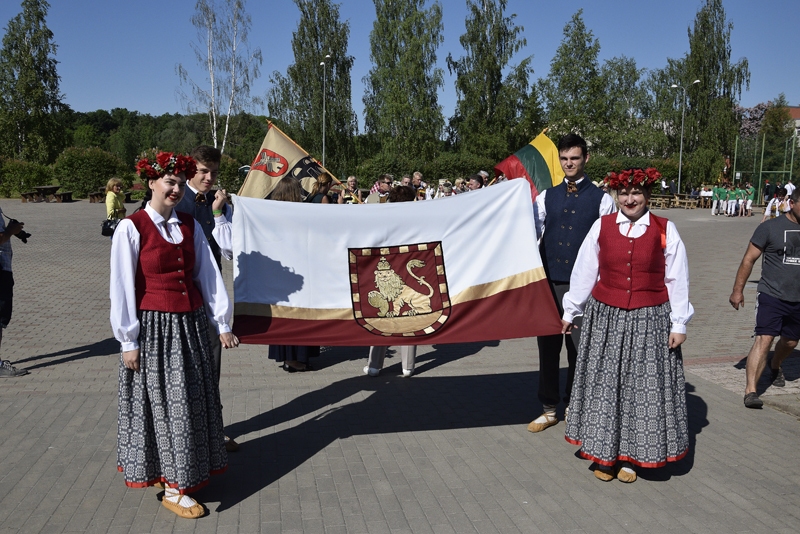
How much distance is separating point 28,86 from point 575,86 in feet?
123

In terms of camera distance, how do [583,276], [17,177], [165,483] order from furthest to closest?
[17,177] < [583,276] < [165,483]

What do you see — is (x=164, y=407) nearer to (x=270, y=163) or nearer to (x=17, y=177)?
(x=270, y=163)

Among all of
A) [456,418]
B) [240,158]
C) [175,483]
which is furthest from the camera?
[240,158]

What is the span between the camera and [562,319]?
16.4 ft

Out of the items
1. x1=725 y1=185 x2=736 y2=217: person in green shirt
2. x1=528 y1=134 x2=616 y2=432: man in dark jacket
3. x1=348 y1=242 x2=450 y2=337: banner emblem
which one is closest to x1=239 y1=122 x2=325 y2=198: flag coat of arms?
x1=348 y1=242 x2=450 y2=337: banner emblem

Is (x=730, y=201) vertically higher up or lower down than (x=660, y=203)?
higher up

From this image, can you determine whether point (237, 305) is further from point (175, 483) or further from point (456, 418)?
point (456, 418)

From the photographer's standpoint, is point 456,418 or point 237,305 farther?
point 456,418

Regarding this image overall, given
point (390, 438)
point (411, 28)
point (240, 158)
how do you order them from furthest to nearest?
point (240, 158) < point (411, 28) < point (390, 438)

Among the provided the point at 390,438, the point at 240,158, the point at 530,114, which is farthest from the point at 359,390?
the point at 240,158

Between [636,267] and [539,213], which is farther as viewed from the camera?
[539,213]

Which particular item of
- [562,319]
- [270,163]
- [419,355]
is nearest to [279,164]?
[270,163]

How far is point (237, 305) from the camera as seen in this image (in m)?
4.87

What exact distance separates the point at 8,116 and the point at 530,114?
118 feet
